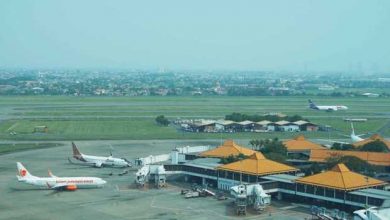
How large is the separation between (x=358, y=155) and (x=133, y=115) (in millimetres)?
82558

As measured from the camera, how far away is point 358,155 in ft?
223

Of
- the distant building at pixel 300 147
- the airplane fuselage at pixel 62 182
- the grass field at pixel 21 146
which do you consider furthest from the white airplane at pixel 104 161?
the distant building at pixel 300 147

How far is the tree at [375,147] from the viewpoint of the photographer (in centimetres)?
7271

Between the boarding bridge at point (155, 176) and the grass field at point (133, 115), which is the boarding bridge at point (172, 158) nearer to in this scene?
the boarding bridge at point (155, 176)

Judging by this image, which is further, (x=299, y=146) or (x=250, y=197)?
(x=299, y=146)

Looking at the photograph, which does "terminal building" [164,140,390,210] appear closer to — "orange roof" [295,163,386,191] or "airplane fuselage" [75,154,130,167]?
"orange roof" [295,163,386,191]

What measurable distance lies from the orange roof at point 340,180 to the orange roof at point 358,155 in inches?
434

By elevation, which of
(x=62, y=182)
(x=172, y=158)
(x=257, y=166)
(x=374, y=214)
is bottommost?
(x=62, y=182)

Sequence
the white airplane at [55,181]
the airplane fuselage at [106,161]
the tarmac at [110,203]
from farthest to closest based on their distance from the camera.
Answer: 1. the airplane fuselage at [106,161]
2. the white airplane at [55,181]
3. the tarmac at [110,203]

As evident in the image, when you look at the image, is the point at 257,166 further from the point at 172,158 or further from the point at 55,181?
the point at 55,181

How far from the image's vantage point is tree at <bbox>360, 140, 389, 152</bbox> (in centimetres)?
7271

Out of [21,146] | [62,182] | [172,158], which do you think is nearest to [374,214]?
[62,182]

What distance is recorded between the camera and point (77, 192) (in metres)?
62.6

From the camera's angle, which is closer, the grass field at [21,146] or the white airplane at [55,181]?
the white airplane at [55,181]
